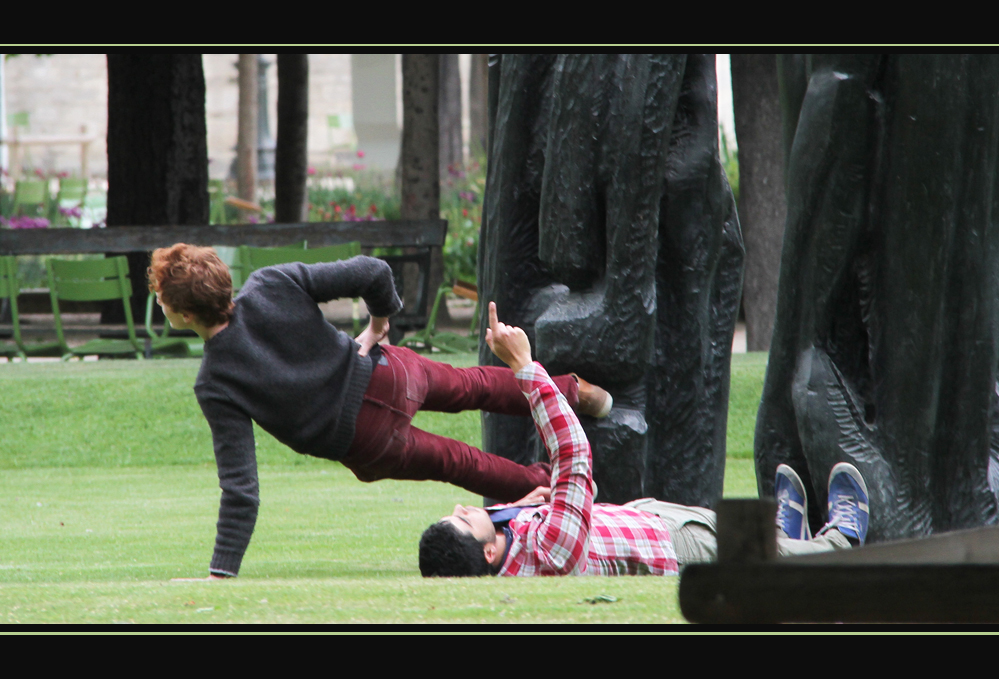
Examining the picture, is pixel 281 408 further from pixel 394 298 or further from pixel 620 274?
pixel 620 274

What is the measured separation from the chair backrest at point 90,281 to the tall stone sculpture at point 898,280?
7.60 meters

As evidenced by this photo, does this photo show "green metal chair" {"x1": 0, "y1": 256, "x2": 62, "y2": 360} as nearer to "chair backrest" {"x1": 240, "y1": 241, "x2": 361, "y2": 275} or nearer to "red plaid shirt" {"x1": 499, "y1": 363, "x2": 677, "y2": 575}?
"chair backrest" {"x1": 240, "y1": 241, "x2": 361, "y2": 275}

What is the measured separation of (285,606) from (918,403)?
1966 mm

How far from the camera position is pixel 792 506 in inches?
171

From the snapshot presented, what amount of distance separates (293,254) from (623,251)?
628 centimetres

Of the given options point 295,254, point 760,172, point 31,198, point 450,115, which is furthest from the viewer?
point 450,115

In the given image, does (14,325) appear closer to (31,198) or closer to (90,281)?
(90,281)

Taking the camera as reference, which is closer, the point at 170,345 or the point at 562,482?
the point at 562,482

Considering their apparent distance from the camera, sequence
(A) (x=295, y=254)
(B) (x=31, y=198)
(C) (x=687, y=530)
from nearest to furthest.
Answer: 1. (C) (x=687, y=530)
2. (A) (x=295, y=254)
3. (B) (x=31, y=198)

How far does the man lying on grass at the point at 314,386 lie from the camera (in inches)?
165

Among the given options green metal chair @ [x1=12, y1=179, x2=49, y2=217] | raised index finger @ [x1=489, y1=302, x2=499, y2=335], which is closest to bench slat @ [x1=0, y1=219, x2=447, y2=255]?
raised index finger @ [x1=489, y1=302, x2=499, y2=335]

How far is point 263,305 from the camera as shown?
4297mm

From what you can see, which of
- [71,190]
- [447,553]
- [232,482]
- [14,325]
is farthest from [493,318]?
[71,190]

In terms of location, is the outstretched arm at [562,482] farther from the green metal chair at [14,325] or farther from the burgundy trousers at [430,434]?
the green metal chair at [14,325]
